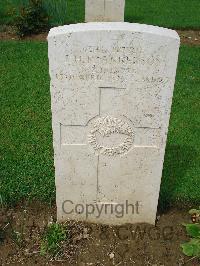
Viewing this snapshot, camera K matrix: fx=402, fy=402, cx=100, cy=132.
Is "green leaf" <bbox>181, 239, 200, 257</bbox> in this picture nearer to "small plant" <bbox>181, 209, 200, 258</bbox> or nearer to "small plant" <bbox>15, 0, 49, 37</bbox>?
"small plant" <bbox>181, 209, 200, 258</bbox>

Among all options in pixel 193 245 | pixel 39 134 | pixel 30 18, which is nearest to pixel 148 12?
pixel 30 18

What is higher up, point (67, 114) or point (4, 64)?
point (67, 114)

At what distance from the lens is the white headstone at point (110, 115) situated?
2.58 m

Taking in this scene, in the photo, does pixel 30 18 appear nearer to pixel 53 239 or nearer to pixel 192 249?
pixel 53 239

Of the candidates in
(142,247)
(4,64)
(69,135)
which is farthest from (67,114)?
(4,64)

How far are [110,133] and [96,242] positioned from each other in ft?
3.12

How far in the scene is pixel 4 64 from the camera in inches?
267

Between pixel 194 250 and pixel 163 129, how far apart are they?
2.87 feet

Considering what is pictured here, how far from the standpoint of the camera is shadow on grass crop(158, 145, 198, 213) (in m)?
3.77

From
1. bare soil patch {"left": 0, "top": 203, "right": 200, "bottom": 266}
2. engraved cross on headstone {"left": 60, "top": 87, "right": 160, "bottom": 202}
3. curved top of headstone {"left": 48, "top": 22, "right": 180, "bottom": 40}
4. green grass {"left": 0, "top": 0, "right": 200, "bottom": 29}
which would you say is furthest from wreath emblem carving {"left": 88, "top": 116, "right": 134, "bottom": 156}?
green grass {"left": 0, "top": 0, "right": 200, "bottom": 29}

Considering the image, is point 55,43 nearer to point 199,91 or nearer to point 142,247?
point 142,247

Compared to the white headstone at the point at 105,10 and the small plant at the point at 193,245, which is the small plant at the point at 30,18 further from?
the small plant at the point at 193,245

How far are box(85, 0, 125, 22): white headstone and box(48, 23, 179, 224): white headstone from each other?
5038 mm

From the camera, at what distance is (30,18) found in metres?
8.22
